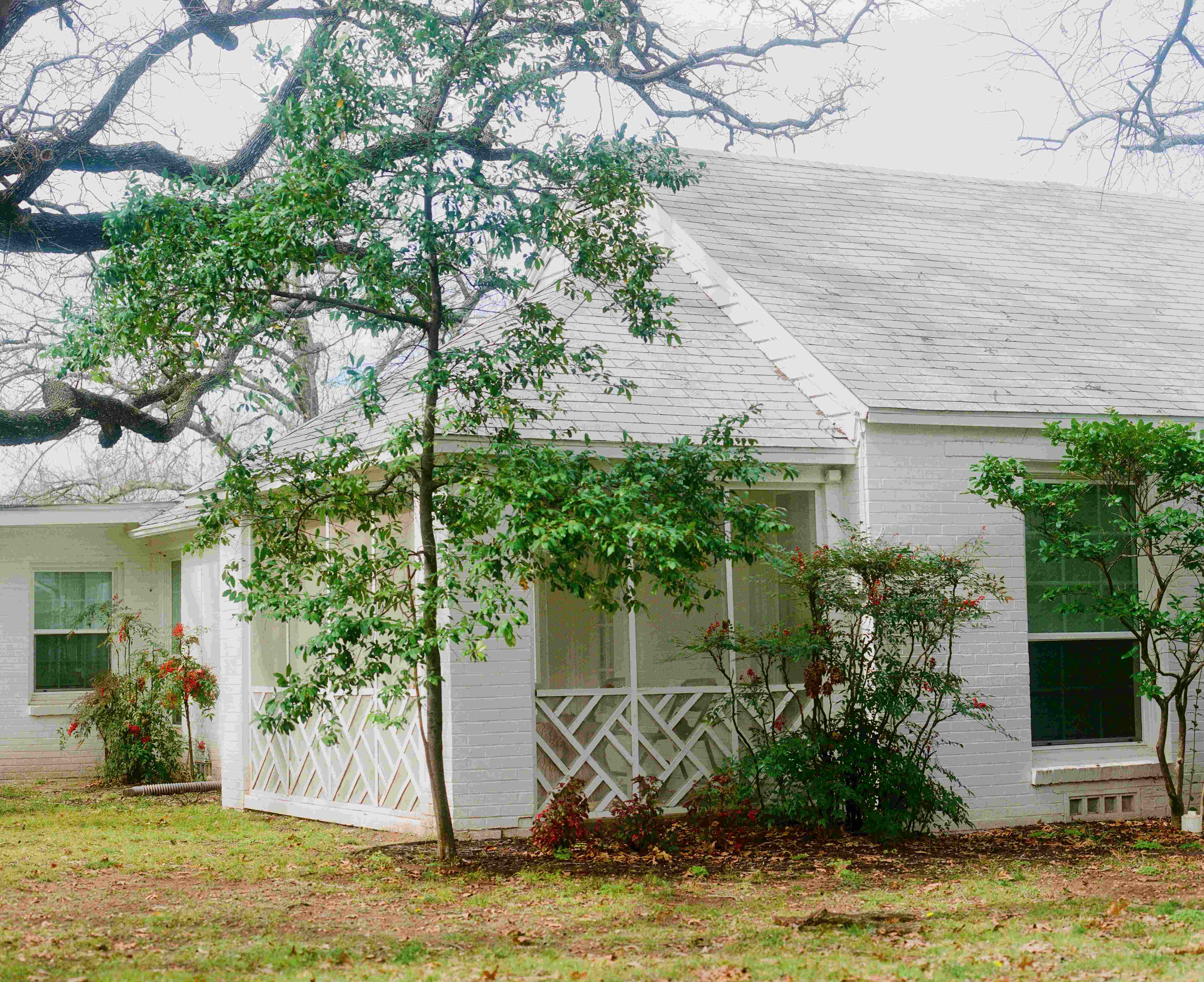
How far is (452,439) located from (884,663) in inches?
146

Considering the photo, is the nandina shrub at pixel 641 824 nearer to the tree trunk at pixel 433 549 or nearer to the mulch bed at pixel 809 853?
the mulch bed at pixel 809 853

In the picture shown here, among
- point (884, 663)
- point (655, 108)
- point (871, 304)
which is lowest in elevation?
point (884, 663)

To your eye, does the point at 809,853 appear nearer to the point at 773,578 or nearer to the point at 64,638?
the point at 773,578

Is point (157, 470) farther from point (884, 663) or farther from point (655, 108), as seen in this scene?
point (884, 663)

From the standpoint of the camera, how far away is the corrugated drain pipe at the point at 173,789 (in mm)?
14703

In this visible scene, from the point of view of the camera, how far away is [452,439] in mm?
9883

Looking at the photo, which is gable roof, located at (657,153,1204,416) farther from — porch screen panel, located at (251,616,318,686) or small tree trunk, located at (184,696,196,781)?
small tree trunk, located at (184,696,196,781)

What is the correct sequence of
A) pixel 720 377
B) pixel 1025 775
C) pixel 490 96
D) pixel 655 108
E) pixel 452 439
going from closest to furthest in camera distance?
pixel 490 96, pixel 452 439, pixel 1025 775, pixel 720 377, pixel 655 108

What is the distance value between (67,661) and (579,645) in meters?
8.44

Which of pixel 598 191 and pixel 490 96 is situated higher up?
pixel 490 96

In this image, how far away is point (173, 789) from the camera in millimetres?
14828

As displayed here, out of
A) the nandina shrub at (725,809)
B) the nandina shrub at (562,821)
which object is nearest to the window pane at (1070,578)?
the nandina shrub at (725,809)

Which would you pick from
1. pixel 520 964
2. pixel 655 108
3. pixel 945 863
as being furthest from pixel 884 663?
pixel 655 108

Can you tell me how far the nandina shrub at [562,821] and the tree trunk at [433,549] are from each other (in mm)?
669
